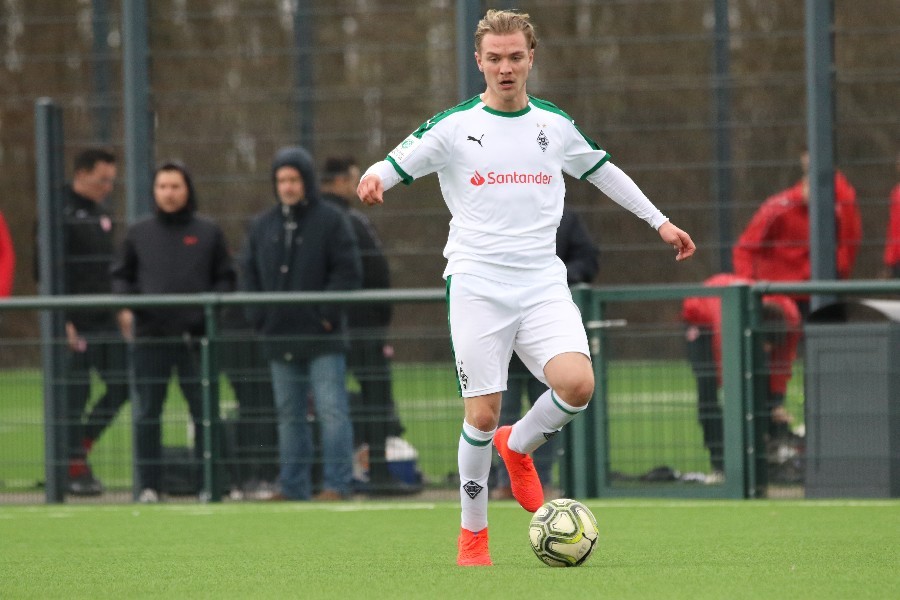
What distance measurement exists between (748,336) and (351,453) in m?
2.37

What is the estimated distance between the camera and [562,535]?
6664 millimetres

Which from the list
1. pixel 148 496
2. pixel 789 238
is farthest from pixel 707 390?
pixel 148 496

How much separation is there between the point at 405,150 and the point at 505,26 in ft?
2.01

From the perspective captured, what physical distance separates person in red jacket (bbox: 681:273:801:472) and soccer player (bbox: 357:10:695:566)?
3.05 meters

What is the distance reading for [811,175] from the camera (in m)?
10.7

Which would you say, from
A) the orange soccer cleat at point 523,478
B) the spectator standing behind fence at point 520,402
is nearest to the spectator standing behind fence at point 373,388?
the spectator standing behind fence at point 520,402

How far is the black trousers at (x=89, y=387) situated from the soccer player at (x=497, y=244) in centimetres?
412

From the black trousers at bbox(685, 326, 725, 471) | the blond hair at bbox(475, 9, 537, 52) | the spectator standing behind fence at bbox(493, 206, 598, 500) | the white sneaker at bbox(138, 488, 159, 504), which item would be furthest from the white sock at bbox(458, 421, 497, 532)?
the white sneaker at bbox(138, 488, 159, 504)

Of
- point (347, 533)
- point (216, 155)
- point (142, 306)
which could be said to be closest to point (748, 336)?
point (347, 533)

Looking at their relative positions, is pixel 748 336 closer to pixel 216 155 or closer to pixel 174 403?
pixel 174 403

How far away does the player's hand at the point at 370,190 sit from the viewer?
6465 mm

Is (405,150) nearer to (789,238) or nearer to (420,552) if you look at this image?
(420,552)

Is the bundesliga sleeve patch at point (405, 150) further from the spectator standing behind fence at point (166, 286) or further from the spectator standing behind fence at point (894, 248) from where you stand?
the spectator standing behind fence at point (894, 248)

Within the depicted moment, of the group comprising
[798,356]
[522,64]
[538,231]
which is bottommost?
[798,356]
